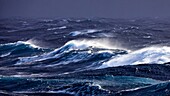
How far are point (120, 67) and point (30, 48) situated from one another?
18728 millimetres

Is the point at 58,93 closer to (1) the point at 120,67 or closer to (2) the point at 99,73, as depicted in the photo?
(2) the point at 99,73

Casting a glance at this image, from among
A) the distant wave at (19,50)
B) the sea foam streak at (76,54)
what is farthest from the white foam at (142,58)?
the distant wave at (19,50)

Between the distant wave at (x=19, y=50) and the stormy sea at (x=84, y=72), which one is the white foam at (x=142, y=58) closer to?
the stormy sea at (x=84, y=72)

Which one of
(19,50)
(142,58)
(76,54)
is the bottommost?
Result: (19,50)

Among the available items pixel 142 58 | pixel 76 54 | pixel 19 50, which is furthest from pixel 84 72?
pixel 19 50

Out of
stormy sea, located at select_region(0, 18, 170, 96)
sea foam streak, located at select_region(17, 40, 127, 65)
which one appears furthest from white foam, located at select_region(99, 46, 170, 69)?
sea foam streak, located at select_region(17, 40, 127, 65)

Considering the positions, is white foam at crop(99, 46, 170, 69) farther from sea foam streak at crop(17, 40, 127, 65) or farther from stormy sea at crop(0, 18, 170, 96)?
sea foam streak at crop(17, 40, 127, 65)

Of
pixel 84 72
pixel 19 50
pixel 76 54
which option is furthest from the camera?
pixel 19 50

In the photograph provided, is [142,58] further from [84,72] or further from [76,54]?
[76,54]

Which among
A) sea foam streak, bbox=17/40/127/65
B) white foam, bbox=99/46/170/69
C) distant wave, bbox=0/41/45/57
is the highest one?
white foam, bbox=99/46/170/69

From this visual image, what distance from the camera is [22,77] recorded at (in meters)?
27.6

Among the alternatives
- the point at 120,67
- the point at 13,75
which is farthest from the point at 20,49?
the point at 120,67

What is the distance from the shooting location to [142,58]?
32312 mm

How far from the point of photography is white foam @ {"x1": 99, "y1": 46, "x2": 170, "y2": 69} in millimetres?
30328
